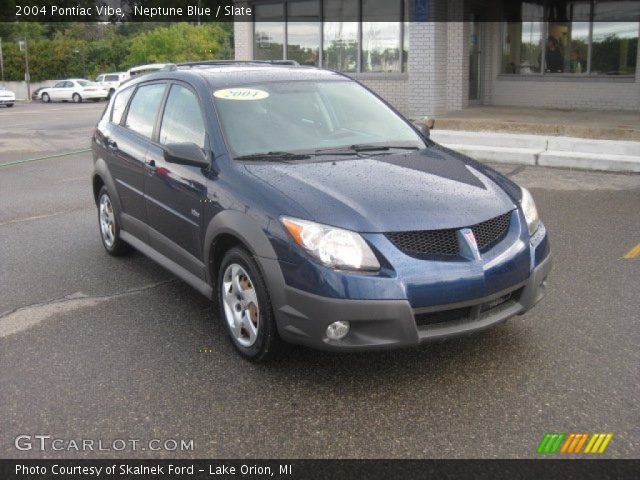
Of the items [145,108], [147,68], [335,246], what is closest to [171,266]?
[145,108]

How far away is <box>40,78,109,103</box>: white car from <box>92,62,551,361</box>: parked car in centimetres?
4041

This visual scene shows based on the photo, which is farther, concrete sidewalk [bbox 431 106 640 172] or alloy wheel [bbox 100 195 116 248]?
concrete sidewalk [bbox 431 106 640 172]

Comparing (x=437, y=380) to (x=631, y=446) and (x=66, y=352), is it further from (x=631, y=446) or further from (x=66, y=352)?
(x=66, y=352)

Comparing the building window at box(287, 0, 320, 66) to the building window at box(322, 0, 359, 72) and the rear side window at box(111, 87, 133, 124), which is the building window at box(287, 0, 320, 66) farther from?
A: the rear side window at box(111, 87, 133, 124)

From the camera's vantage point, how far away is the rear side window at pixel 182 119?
15.9ft

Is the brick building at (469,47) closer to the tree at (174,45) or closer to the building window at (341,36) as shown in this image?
the building window at (341,36)

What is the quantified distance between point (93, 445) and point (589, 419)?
7.87 ft

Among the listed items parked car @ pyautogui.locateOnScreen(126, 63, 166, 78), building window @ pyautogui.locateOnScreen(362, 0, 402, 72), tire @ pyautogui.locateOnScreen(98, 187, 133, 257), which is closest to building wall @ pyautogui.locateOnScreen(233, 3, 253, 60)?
building window @ pyautogui.locateOnScreen(362, 0, 402, 72)

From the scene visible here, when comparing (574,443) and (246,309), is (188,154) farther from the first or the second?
(574,443)

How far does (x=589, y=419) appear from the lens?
3488mm

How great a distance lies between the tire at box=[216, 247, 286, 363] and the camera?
12.9 feet

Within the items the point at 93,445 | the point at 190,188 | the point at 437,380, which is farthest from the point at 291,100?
the point at 93,445

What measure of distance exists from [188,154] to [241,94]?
2.29 ft

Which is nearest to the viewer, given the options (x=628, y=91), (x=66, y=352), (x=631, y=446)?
(x=631, y=446)
